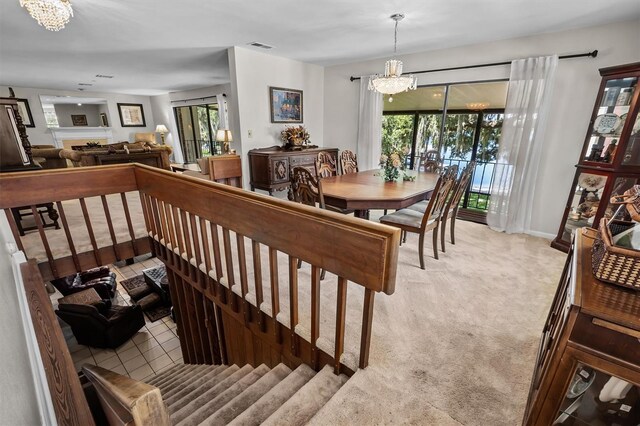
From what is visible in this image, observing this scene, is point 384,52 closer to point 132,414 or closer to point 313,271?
point 313,271

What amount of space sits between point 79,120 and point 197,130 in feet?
14.9

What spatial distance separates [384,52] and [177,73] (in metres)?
4.24

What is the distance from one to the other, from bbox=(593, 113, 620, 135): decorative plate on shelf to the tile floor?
535 centimetres

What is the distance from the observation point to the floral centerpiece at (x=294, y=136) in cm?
461

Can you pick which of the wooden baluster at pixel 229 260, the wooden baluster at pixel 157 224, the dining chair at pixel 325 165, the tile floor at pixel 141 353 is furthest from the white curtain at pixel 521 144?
the tile floor at pixel 141 353

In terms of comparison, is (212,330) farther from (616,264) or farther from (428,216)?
(616,264)

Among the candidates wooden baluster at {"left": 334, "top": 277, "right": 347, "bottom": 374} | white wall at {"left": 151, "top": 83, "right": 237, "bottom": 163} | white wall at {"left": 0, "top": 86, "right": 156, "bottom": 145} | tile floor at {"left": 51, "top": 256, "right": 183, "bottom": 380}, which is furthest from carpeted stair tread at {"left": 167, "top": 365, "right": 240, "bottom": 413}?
white wall at {"left": 0, "top": 86, "right": 156, "bottom": 145}

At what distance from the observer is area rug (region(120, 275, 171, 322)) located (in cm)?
452

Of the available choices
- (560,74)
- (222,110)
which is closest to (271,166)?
(560,74)

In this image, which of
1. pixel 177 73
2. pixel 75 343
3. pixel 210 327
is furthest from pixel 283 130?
pixel 75 343

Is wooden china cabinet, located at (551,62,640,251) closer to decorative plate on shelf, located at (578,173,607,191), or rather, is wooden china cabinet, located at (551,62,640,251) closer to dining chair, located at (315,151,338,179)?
decorative plate on shelf, located at (578,173,607,191)

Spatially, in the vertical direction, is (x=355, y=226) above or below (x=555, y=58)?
below

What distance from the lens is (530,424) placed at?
96 centimetres

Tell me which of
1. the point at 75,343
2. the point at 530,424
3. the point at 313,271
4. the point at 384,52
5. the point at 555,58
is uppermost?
the point at 384,52
